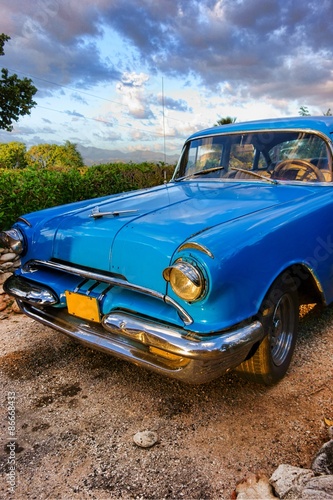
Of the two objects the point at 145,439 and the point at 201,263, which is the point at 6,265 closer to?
the point at 145,439

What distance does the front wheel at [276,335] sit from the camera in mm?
2125

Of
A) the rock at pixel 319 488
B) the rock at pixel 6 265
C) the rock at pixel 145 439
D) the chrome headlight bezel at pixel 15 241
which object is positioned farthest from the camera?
the rock at pixel 6 265

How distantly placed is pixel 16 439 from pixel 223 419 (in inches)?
46.0

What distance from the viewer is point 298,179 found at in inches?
117

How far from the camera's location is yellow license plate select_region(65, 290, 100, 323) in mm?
2195

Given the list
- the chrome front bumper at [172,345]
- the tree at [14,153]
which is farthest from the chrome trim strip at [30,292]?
the tree at [14,153]

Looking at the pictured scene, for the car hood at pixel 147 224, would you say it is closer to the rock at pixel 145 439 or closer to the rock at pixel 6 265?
the rock at pixel 145 439

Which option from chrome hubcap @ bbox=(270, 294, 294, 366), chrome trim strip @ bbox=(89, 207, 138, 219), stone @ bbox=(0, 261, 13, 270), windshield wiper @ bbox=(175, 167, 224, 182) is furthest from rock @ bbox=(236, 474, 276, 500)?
stone @ bbox=(0, 261, 13, 270)

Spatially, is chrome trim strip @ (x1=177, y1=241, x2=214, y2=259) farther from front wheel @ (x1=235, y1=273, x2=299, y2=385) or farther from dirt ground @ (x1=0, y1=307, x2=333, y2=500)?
dirt ground @ (x1=0, y1=307, x2=333, y2=500)

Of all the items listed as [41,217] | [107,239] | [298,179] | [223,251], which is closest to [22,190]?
[41,217]

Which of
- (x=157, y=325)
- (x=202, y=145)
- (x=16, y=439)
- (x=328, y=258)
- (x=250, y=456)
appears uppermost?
(x=202, y=145)

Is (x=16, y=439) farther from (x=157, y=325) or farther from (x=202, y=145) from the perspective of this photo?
(x=202, y=145)

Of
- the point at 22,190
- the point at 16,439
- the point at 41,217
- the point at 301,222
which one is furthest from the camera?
the point at 22,190

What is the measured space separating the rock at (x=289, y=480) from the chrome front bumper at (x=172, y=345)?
505 mm
